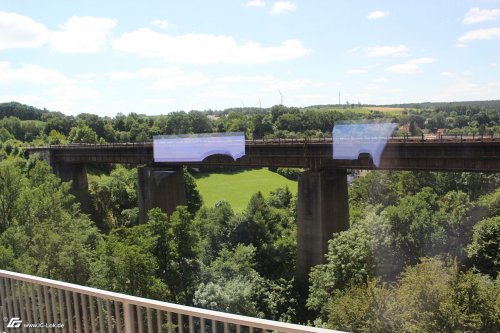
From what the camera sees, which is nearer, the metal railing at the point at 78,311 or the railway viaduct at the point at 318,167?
the metal railing at the point at 78,311

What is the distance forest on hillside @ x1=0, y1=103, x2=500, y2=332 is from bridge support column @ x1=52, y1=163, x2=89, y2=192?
9.57ft

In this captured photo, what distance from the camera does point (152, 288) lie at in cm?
1622

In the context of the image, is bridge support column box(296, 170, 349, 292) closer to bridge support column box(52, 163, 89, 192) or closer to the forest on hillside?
the forest on hillside

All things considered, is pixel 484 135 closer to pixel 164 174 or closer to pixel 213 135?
pixel 213 135

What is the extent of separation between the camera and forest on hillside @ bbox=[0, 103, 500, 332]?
13.9 m

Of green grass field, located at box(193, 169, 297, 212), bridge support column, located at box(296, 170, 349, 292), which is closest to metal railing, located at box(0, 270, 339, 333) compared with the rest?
bridge support column, located at box(296, 170, 349, 292)

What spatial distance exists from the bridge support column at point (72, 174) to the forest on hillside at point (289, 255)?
292 cm

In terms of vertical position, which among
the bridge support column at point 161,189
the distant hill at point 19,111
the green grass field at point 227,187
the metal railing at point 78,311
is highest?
the distant hill at point 19,111

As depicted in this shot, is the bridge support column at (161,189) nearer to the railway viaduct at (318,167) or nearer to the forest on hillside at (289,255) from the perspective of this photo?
the railway viaduct at (318,167)

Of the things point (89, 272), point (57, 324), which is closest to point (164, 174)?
point (89, 272)

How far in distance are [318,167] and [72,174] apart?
84.8 ft

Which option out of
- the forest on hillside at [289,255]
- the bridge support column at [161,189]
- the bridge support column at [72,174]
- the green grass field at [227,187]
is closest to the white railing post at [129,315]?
the forest on hillside at [289,255]

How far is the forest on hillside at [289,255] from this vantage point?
13859 mm

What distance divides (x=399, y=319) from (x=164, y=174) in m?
20.5
